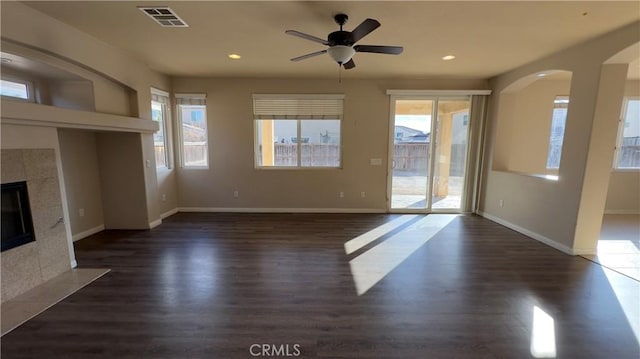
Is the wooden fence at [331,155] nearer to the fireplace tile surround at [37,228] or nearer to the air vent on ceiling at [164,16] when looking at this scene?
the fireplace tile surround at [37,228]

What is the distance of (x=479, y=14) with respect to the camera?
8.55 ft

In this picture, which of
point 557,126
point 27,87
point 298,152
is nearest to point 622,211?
point 557,126

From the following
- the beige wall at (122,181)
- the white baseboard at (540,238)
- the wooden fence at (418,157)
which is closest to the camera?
the white baseboard at (540,238)

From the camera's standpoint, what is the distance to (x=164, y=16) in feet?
8.75

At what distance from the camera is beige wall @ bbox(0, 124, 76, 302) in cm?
246

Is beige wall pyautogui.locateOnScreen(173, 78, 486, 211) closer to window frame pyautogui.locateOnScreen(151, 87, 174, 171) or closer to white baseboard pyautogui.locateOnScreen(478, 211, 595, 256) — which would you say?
window frame pyautogui.locateOnScreen(151, 87, 174, 171)

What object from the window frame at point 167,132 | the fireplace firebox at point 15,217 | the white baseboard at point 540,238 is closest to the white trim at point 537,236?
the white baseboard at point 540,238

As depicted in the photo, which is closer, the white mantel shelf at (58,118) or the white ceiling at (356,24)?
the white mantel shelf at (58,118)

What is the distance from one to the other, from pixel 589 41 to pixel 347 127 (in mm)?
3479

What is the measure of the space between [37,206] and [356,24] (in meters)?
3.73

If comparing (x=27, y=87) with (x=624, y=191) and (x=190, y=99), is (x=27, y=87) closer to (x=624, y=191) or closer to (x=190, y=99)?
(x=190, y=99)

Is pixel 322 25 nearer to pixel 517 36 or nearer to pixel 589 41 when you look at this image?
pixel 517 36

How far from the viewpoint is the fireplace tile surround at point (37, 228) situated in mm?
2463

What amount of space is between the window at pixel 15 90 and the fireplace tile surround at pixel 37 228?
1.25 m
